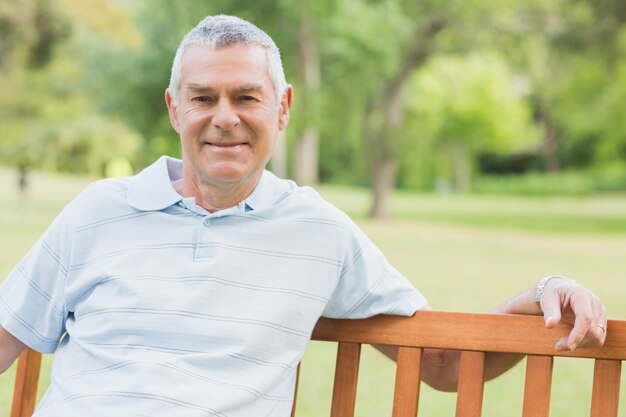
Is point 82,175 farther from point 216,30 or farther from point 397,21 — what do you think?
point 216,30

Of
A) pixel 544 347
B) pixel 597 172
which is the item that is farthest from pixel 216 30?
pixel 597 172

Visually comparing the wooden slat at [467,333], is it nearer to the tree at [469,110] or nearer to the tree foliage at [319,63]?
the tree foliage at [319,63]

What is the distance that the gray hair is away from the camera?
7.00 ft

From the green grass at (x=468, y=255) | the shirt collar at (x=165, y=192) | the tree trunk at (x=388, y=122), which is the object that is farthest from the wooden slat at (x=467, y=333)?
the tree trunk at (x=388, y=122)

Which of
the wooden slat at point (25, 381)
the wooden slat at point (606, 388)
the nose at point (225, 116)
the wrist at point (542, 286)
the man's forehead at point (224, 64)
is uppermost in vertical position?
the man's forehead at point (224, 64)

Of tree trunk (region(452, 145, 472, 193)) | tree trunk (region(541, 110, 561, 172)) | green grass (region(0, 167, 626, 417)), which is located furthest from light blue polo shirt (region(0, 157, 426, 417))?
tree trunk (region(541, 110, 561, 172))

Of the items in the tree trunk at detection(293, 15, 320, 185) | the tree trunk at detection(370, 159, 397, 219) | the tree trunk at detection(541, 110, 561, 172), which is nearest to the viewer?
the tree trunk at detection(293, 15, 320, 185)

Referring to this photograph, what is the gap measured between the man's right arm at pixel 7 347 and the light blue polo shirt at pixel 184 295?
0.04m

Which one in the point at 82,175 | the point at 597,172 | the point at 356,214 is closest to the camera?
the point at 356,214

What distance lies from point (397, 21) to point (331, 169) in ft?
86.7

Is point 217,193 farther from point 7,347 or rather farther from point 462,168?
point 462,168

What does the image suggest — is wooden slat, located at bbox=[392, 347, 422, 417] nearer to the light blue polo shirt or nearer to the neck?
the light blue polo shirt

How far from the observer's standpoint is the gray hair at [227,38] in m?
2.13

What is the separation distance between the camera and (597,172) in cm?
4303
